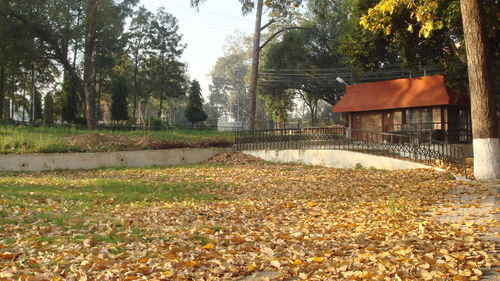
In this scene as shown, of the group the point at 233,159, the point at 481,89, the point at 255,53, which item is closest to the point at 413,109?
the point at 255,53

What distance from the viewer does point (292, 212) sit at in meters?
8.21

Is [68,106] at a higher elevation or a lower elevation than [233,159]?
higher

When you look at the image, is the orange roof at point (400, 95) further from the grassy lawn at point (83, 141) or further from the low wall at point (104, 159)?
the low wall at point (104, 159)

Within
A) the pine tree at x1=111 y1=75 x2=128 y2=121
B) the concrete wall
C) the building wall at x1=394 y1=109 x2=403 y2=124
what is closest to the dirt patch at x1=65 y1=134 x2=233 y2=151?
the concrete wall

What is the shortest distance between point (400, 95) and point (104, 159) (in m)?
17.8

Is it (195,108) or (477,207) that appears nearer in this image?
(477,207)

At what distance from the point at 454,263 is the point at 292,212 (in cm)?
391

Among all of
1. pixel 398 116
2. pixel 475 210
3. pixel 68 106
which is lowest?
pixel 475 210

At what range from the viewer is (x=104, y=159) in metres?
19.8

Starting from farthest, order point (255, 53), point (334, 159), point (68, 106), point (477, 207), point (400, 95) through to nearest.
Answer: point (68, 106)
point (255, 53)
point (400, 95)
point (334, 159)
point (477, 207)

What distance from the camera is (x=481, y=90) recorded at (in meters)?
11.4

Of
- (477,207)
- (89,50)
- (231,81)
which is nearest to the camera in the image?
(477,207)

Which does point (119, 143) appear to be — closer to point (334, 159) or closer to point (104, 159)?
point (104, 159)

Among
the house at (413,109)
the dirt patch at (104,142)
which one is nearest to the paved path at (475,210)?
the house at (413,109)
